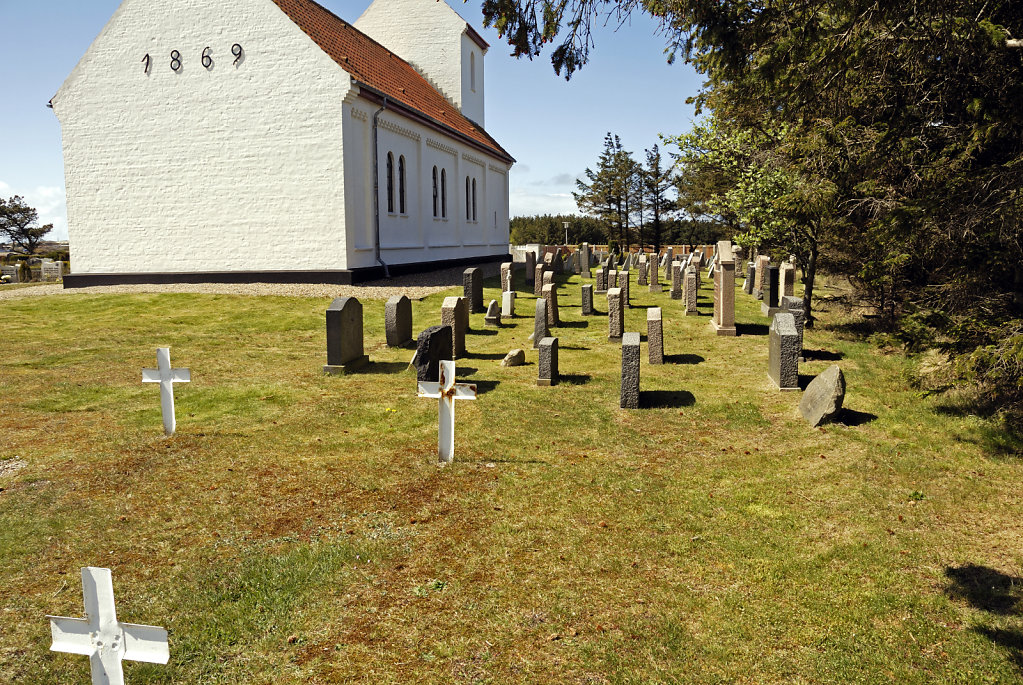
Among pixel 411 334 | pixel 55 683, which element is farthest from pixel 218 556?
pixel 411 334

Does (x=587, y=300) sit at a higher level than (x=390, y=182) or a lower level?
lower

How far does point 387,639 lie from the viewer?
4.61 meters

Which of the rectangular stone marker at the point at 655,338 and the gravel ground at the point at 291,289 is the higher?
the gravel ground at the point at 291,289

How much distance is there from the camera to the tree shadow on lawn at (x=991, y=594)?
4.57m

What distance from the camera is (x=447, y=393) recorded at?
732cm

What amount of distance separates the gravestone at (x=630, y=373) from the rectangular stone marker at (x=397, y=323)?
213 inches

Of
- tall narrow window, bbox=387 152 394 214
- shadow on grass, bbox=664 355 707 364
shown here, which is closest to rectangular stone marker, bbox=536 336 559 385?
shadow on grass, bbox=664 355 707 364

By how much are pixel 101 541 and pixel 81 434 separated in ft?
10.5

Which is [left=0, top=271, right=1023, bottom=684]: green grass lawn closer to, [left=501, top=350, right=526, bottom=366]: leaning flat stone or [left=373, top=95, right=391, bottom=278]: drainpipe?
[left=501, top=350, right=526, bottom=366]: leaning flat stone

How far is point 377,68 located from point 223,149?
7735 millimetres

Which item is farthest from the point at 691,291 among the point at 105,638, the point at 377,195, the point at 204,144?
the point at 105,638

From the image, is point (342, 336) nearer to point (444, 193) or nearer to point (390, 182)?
point (390, 182)

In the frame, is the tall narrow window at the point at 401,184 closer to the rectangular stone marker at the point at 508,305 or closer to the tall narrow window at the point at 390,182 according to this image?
the tall narrow window at the point at 390,182

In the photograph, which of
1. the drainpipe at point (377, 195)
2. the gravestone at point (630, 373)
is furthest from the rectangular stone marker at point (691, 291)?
the drainpipe at point (377, 195)
